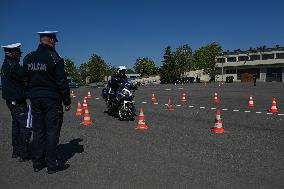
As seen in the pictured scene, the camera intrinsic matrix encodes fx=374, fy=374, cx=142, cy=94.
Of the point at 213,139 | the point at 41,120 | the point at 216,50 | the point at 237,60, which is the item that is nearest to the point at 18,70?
the point at 41,120

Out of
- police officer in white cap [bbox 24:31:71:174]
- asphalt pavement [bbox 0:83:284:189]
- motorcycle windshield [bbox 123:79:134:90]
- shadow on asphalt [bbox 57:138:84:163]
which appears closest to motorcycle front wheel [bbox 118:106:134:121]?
motorcycle windshield [bbox 123:79:134:90]

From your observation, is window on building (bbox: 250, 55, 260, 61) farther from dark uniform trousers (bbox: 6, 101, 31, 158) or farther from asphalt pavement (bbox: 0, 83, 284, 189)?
dark uniform trousers (bbox: 6, 101, 31, 158)

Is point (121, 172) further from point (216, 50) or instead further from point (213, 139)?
point (216, 50)

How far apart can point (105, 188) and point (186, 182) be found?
1.17 m

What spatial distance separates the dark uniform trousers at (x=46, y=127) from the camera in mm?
5918

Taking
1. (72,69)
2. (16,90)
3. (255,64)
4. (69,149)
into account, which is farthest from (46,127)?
(72,69)

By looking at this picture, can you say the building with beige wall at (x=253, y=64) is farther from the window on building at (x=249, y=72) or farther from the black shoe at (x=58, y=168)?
the black shoe at (x=58, y=168)

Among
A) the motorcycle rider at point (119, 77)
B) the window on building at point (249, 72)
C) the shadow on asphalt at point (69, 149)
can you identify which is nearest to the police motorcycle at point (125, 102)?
the motorcycle rider at point (119, 77)

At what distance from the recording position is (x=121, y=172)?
5.98 m

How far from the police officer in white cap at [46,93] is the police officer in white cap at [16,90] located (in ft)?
2.60

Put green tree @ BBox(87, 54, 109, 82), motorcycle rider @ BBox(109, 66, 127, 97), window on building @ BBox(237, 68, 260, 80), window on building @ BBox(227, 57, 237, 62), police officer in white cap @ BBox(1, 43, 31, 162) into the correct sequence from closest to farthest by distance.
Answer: police officer in white cap @ BBox(1, 43, 31, 162) → motorcycle rider @ BBox(109, 66, 127, 97) → window on building @ BBox(237, 68, 260, 80) → window on building @ BBox(227, 57, 237, 62) → green tree @ BBox(87, 54, 109, 82)

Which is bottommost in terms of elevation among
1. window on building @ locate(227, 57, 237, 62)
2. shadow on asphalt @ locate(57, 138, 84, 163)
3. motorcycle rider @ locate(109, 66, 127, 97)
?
shadow on asphalt @ locate(57, 138, 84, 163)

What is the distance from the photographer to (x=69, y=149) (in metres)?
7.93

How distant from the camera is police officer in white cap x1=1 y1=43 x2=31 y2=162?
22.0ft
